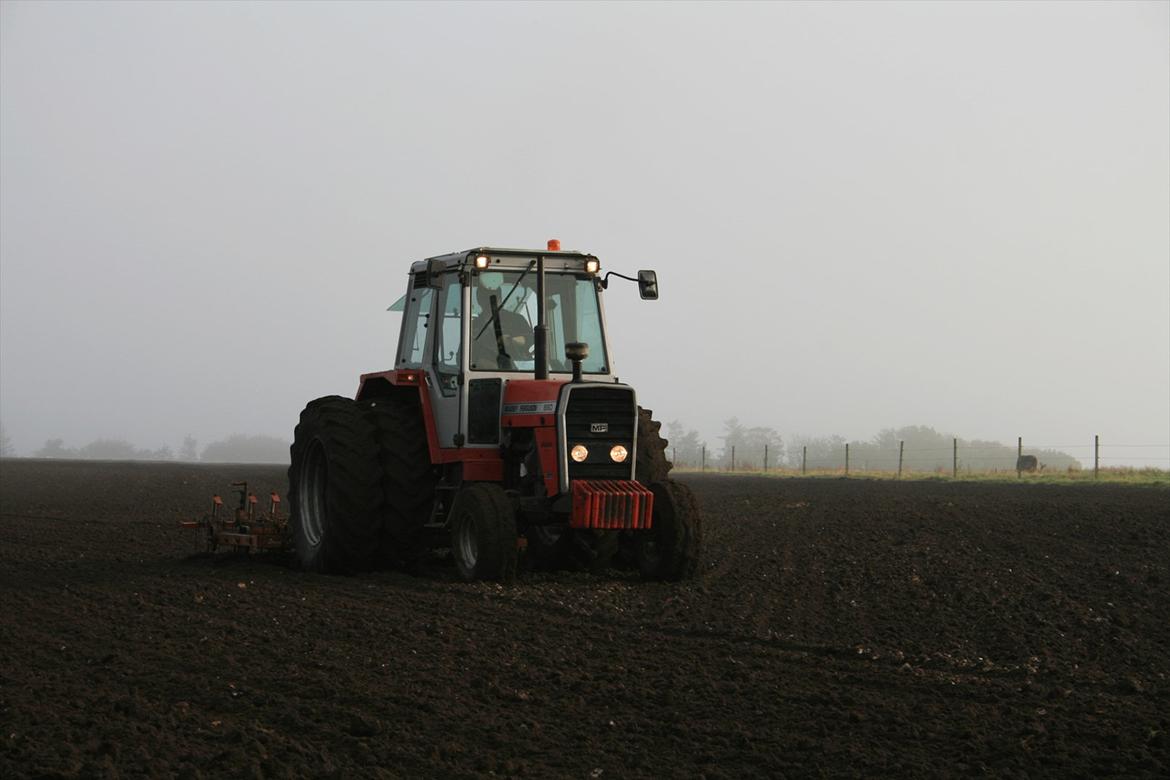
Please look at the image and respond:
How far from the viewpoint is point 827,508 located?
20.1 meters

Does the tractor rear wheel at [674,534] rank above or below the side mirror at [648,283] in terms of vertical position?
below

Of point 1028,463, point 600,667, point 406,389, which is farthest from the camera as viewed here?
point 1028,463

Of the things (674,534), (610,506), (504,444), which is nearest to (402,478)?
(504,444)

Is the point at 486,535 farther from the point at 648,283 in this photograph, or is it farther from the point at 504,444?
the point at 648,283

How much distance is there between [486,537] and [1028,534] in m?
7.59

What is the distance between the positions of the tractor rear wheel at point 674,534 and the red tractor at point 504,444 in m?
0.01

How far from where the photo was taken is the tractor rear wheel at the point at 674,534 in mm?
10484

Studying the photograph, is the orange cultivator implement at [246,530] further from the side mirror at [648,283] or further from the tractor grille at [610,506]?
the side mirror at [648,283]

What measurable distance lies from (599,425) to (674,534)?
1.05 meters

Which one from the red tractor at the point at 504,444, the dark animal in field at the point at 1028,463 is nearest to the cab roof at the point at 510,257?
the red tractor at the point at 504,444

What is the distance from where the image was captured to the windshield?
36.6 feet

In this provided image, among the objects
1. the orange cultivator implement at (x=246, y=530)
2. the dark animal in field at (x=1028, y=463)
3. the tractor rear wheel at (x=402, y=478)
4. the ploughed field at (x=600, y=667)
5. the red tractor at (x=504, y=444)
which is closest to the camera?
the ploughed field at (x=600, y=667)

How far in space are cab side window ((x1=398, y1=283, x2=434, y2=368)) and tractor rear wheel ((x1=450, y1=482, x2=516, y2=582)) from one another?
1736 millimetres

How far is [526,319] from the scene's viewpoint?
11.4 m
